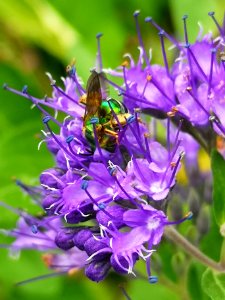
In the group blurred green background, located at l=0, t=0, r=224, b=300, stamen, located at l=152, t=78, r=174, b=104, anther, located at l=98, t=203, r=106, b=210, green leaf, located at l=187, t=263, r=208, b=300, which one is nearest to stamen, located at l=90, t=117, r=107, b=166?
anther, located at l=98, t=203, r=106, b=210

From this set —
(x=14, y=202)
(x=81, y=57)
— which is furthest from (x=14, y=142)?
(x=81, y=57)

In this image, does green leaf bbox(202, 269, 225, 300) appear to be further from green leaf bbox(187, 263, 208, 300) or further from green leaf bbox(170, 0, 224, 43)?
green leaf bbox(170, 0, 224, 43)

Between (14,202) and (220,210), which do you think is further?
(14,202)

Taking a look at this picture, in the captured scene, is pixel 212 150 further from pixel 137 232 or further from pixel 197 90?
pixel 137 232

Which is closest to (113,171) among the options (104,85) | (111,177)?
(111,177)

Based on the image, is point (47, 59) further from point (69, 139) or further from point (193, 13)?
point (69, 139)

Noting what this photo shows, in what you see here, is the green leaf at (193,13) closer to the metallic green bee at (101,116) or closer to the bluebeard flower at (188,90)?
the bluebeard flower at (188,90)
